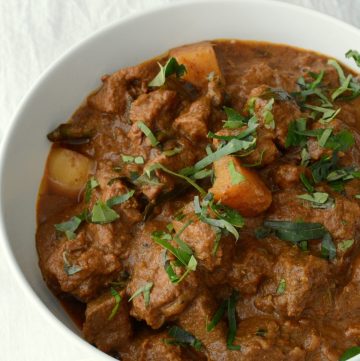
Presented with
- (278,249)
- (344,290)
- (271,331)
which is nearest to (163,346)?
(271,331)

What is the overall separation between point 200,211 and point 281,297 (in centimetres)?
75

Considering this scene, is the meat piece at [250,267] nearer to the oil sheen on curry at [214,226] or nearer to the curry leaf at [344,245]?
the oil sheen on curry at [214,226]

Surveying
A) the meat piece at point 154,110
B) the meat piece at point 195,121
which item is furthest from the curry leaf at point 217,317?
the meat piece at point 154,110

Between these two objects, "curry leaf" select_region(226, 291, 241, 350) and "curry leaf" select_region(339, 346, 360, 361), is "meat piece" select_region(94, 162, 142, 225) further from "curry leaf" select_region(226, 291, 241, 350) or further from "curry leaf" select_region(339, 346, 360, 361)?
"curry leaf" select_region(339, 346, 360, 361)

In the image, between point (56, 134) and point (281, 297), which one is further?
point (56, 134)

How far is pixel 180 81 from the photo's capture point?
4.68m

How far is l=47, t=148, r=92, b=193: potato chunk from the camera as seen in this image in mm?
4602

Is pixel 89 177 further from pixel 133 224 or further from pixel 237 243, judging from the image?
pixel 237 243

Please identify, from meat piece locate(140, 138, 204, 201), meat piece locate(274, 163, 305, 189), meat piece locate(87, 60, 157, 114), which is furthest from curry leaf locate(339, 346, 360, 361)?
meat piece locate(87, 60, 157, 114)

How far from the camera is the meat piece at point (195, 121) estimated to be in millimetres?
4250

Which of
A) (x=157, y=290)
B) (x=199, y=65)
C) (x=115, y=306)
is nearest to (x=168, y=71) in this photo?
(x=199, y=65)

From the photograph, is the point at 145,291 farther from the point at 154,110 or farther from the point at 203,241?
the point at 154,110

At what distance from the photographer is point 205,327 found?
393 centimetres

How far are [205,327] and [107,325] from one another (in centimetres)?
63
